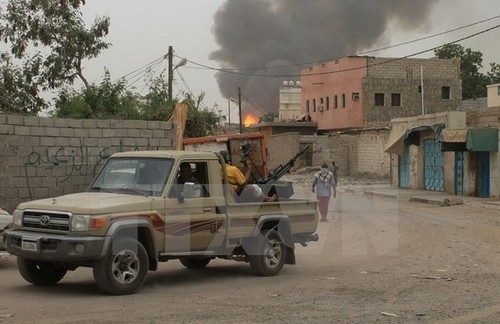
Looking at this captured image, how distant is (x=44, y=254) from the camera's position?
796cm

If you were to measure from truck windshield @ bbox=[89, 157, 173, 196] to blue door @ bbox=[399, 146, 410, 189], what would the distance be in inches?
1007

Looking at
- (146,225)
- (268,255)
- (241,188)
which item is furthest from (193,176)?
(268,255)

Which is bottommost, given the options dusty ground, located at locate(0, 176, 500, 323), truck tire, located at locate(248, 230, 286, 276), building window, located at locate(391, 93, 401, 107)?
dusty ground, located at locate(0, 176, 500, 323)

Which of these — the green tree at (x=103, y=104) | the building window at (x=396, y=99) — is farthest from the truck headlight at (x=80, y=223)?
the building window at (x=396, y=99)

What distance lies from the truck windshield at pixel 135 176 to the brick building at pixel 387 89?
147 feet

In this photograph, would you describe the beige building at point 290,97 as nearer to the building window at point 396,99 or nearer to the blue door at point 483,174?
the building window at point 396,99

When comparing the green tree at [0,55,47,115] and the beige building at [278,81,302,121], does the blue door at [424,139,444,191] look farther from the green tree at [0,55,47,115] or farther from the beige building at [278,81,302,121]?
Answer: the beige building at [278,81,302,121]

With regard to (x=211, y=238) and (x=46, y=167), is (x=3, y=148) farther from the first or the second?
(x=211, y=238)

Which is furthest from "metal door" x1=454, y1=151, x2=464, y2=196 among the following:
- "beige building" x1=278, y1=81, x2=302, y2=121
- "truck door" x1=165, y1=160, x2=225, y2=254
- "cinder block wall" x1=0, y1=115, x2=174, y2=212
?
"beige building" x1=278, y1=81, x2=302, y2=121

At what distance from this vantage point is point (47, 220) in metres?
8.13

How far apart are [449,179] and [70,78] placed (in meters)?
16.9

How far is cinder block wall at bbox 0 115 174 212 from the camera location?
1352 cm

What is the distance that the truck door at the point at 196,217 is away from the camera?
28.9ft

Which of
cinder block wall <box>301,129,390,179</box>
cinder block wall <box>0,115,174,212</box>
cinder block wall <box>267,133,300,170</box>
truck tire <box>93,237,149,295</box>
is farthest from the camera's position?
cinder block wall <box>267,133,300,170</box>
